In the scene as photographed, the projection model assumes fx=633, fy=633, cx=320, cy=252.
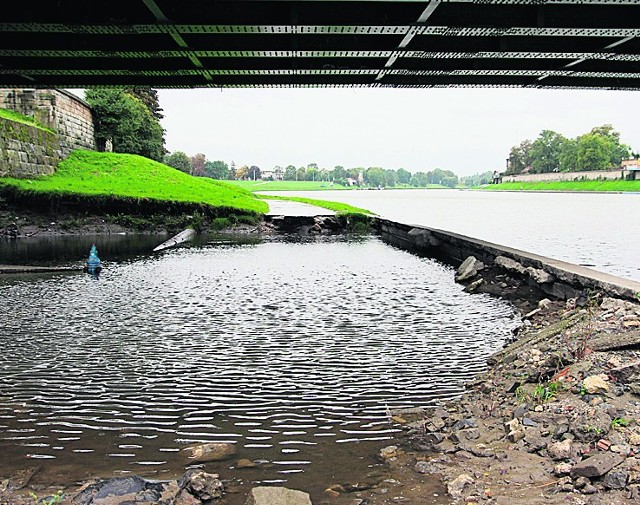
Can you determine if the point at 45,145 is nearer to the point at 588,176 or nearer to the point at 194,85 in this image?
the point at 194,85

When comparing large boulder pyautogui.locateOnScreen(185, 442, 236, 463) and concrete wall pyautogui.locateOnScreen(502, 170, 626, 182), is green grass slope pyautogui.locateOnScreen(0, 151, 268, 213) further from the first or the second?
concrete wall pyautogui.locateOnScreen(502, 170, 626, 182)

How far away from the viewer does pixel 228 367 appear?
30.3 ft

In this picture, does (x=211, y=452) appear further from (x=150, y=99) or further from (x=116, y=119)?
(x=150, y=99)

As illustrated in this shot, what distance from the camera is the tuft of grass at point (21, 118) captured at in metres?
42.4

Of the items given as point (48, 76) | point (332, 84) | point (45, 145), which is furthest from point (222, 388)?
point (45, 145)

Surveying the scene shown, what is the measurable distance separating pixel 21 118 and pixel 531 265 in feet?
132

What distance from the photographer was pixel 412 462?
228 inches

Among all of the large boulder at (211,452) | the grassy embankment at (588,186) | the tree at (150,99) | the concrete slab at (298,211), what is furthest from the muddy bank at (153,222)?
the grassy embankment at (588,186)

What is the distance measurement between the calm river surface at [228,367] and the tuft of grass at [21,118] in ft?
92.5

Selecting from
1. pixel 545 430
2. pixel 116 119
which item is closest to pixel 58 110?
pixel 116 119

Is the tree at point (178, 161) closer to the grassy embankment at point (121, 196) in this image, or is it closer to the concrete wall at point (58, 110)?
the concrete wall at point (58, 110)

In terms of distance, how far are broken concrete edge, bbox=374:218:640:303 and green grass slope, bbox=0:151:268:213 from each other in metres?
A: 16.5

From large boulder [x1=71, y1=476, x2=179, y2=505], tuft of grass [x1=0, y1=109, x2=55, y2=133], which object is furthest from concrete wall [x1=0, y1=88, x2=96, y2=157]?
large boulder [x1=71, y1=476, x2=179, y2=505]

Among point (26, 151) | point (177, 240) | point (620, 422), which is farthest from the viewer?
point (26, 151)
